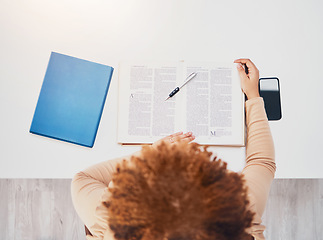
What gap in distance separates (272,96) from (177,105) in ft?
0.99

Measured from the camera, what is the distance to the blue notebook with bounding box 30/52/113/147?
0.84 meters

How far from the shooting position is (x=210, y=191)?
41 centimetres

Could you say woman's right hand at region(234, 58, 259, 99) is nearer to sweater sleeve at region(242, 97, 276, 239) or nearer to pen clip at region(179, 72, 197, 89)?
sweater sleeve at region(242, 97, 276, 239)

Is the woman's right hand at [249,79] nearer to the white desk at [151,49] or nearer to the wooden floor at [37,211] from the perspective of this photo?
the white desk at [151,49]

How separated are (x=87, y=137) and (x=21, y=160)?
21cm

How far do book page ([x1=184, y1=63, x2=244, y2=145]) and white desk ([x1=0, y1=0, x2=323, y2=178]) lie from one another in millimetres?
37

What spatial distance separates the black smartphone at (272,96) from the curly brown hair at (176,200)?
1.61 ft

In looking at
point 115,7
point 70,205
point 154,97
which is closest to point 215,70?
point 154,97

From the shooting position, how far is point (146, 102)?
854 mm

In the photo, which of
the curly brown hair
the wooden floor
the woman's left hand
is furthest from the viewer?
the wooden floor

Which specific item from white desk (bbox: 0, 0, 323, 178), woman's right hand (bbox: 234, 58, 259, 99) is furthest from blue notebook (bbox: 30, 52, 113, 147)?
woman's right hand (bbox: 234, 58, 259, 99)

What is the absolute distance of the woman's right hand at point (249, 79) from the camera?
85 centimetres

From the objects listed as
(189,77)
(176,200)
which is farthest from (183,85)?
(176,200)

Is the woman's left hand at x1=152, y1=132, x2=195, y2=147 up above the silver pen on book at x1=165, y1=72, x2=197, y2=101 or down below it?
below
